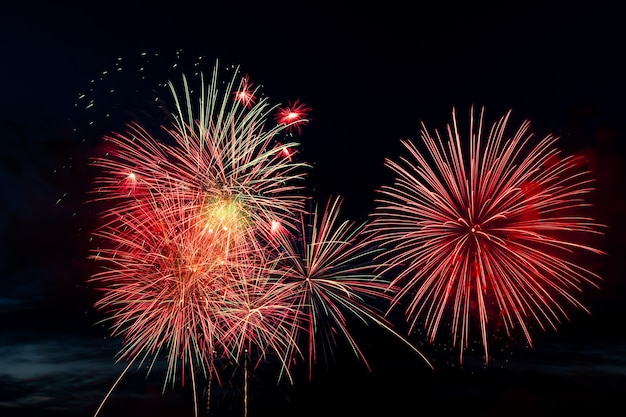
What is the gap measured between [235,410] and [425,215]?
451 inches

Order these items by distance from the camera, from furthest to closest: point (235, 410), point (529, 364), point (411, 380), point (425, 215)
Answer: point (529, 364) → point (411, 380) → point (235, 410) → point (425, 215)

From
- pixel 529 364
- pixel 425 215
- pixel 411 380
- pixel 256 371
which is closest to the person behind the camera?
pixel 425 215

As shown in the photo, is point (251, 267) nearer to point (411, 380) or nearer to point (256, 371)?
point (256, 371)

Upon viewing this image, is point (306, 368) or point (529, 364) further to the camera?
point (306, 368)

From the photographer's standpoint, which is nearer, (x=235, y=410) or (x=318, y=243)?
(x=318, y=243)

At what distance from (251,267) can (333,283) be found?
2.68 metres

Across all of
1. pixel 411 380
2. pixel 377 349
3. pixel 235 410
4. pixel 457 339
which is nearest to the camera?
pixel 235 410

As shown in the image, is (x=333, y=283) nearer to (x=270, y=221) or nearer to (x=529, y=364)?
(x=270, y=221)

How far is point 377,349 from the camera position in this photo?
121 ft

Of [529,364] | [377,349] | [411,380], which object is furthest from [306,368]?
[529,364]

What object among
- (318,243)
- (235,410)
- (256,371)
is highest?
(318,243)

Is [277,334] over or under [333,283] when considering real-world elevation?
under

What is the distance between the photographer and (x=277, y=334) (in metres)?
15.4

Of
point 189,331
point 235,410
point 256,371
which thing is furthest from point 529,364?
point 189,331
